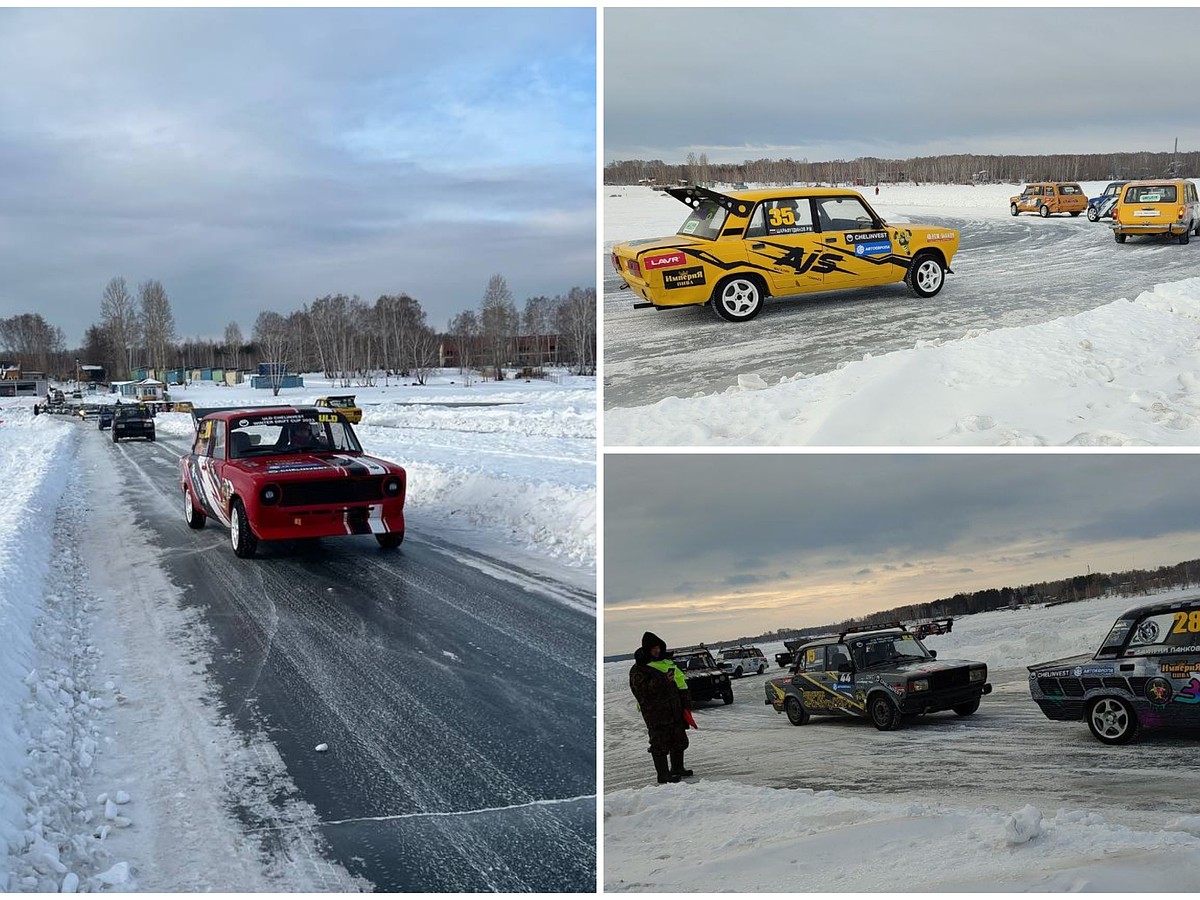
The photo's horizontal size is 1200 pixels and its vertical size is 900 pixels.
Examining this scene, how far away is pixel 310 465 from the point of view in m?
10.4

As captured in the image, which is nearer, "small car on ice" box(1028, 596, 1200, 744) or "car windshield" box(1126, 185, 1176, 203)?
"small car on ice" box(1028, 596, 1200, 744)

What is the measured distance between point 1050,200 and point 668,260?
18542 mm

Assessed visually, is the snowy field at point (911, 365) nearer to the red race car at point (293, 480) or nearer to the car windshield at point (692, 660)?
the car windshield at point (692, 660)

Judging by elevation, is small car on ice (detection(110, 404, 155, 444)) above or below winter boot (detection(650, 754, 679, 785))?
above

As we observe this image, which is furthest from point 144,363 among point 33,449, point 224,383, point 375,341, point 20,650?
point 20,650

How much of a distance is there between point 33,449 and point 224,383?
90257 mm

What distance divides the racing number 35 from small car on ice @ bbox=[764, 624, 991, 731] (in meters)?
3.81

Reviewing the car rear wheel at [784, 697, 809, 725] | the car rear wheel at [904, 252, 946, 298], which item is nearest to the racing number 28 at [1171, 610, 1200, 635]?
the car rear wheel at [904, 252, 946, 298]

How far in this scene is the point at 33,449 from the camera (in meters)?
28.9

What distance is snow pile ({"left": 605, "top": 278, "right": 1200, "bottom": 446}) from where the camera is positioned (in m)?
5.05

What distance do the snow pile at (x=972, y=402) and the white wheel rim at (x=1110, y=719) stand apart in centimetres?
263

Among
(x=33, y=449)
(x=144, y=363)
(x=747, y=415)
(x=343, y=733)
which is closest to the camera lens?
(x=343, y=733)

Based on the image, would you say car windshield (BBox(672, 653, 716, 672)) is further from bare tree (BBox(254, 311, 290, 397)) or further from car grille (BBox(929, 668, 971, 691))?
bare tree (BBox(254, 311, 290, 397))

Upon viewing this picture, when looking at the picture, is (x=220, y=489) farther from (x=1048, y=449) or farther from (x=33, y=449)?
(x=33, y=449)
